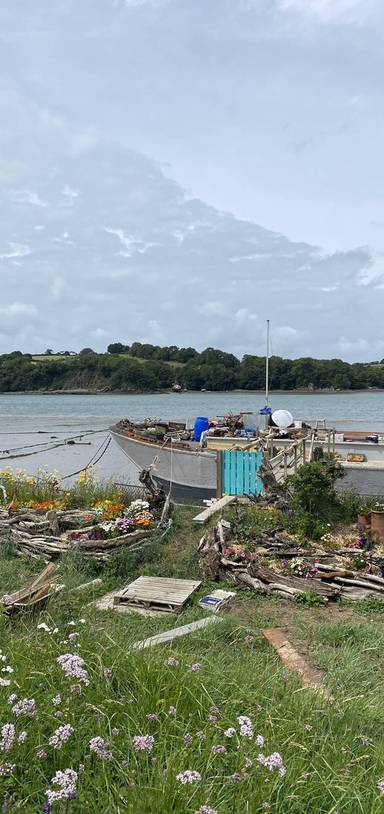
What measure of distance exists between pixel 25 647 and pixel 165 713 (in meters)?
1.16

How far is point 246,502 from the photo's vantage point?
11.6 metres

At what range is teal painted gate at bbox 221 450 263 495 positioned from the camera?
525 inches

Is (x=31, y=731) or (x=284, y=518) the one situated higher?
(x=31, y=731)

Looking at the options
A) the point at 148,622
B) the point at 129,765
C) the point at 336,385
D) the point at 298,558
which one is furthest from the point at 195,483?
the point at 336,385

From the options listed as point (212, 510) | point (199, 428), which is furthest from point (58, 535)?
point (199, 428)

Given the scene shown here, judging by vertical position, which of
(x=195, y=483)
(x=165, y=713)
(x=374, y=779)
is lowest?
(x=195, y=483)

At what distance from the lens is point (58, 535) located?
8961 mm

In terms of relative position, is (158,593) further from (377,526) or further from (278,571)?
(377,526)

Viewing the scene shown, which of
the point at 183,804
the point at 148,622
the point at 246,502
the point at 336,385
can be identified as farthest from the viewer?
the point at 336,385

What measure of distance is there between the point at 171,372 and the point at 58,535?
325ft

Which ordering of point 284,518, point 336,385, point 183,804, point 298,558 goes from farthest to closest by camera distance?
point 336,385
point 284,518
point 298,558
point 183,804

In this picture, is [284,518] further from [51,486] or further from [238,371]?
[238,371]

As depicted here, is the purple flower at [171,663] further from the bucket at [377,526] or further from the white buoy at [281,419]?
the white buoy at [281,419]

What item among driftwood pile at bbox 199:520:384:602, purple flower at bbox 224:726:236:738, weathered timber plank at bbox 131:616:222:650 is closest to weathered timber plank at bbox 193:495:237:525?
driftwood pile at bbox 199:520:384:602
